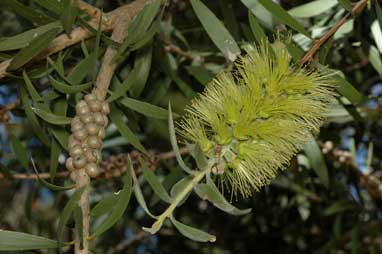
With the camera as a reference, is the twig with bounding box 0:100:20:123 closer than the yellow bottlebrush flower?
No

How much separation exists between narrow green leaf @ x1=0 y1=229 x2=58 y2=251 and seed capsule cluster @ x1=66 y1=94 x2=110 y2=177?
0.10 meters

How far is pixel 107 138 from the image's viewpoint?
72.7 inches

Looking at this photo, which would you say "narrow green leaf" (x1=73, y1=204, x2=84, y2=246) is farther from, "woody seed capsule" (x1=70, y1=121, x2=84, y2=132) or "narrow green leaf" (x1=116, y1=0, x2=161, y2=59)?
A: "narrow green leaf" (x1=116, y1=0, x2=161, y2=59)

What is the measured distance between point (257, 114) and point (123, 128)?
26cm

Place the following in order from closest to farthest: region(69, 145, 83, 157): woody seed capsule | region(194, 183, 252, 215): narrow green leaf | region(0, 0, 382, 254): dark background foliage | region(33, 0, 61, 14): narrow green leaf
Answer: region(194, 183, 252, 215): narrow green leaf → region(69, 145, 83, 157): woody seed capsule → region(33, 0, 61, 14): narrow green leaf → region(0, 0, 382, 254): dark background foliage

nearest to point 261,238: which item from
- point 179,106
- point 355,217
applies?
point 355,217

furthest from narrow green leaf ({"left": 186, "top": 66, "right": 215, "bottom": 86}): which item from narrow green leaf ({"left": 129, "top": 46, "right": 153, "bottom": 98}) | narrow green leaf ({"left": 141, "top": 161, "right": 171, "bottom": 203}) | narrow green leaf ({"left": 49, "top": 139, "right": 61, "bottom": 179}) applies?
narrow green leaf ({"left": 141, "top": 161, "right": 171, "bottom": 203})

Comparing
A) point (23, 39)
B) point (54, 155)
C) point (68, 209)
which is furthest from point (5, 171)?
point (68, 209)

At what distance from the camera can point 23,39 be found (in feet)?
3.59

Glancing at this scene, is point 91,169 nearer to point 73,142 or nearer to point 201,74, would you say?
point 73,142

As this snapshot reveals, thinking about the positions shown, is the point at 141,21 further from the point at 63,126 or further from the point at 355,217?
the point at 355,217

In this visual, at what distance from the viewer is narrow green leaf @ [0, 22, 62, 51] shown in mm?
1091

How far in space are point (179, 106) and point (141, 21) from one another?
70cm

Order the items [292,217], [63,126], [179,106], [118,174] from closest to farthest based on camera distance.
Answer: [63,126] < [118,174] < [179,106] < [292,217]
